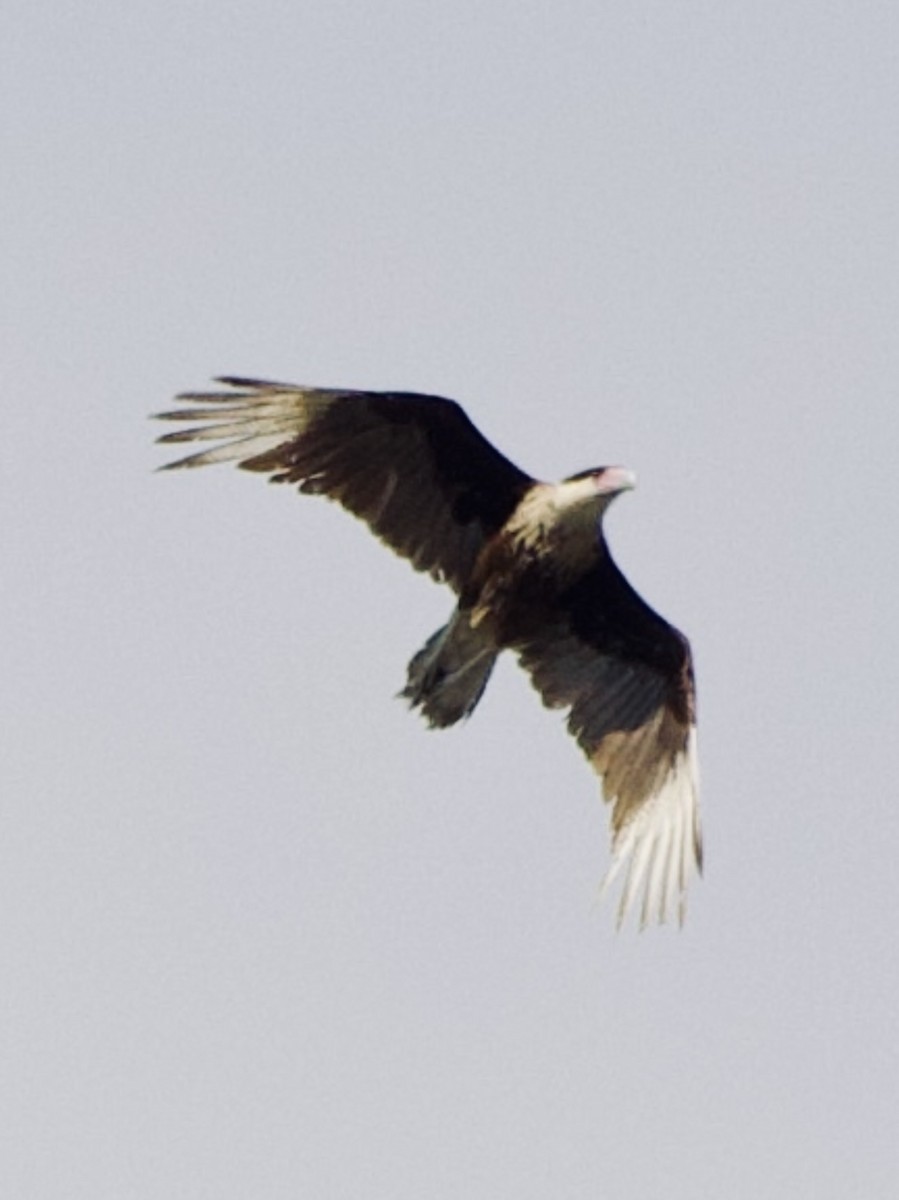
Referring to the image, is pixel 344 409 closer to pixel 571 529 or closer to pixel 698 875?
pixel 571 529

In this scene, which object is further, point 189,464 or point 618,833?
point 618,833

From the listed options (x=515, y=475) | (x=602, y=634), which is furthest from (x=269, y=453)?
(x=602, y=634)

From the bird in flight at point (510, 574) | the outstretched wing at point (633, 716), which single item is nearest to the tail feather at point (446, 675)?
the bird in flight at point (510, 574)

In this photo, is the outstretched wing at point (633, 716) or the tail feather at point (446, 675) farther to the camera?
the outstretched wing at point (633, 716)

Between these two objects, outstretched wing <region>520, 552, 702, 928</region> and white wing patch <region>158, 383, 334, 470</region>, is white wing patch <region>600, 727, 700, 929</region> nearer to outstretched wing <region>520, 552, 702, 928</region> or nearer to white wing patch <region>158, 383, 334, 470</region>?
outstretched wing <region>520, 552, 702, 928</region>

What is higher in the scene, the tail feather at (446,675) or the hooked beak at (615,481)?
the hooked beak at (615,481)

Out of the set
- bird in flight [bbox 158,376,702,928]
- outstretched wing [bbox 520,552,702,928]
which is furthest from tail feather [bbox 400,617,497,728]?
outstretched wing [bbox 520,552,702,928]

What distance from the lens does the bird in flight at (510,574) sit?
13.8 m

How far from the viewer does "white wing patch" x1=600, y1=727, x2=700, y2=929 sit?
48.6ft

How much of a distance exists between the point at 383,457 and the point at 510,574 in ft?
2.74

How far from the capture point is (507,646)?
14492mm

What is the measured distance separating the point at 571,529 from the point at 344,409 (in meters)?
1.23

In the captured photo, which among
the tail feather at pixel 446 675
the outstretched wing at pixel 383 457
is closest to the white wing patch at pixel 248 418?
the outstretched wing at pixel 383 457

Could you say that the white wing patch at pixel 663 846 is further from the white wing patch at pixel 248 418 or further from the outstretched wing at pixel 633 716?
the white wing patch at pixel 248 418
